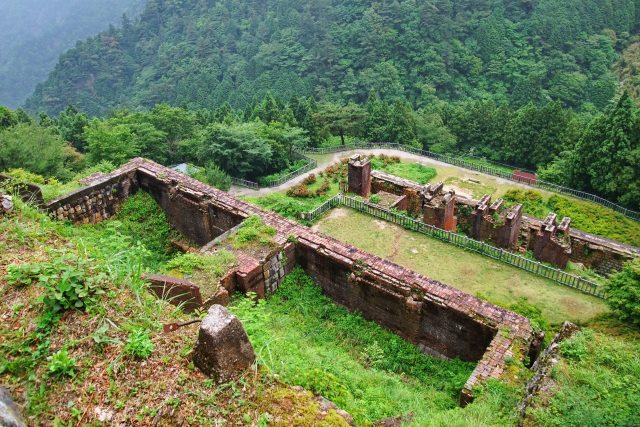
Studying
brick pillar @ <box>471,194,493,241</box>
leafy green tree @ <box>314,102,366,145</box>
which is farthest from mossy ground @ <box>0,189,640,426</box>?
leafy green tree @ <box>314,102,366,145</box>

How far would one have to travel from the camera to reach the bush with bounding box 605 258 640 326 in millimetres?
12938

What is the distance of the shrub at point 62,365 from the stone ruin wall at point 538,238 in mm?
18371

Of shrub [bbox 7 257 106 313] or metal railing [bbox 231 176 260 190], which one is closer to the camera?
shrub [bbox 7 257 106 313]

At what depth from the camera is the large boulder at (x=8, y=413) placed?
4.32 meters

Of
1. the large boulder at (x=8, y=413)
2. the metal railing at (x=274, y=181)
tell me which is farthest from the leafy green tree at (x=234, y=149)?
the large boulder at (x=8, y=413)

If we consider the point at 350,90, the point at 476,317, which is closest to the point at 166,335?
the point at 476,317

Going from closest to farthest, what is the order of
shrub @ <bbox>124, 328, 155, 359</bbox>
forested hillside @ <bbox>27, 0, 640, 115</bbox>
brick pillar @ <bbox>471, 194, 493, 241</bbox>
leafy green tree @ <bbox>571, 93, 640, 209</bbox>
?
shrub @ <bbox>124, 328, 155, 359</bbox> < brick pillar @ <bbox>471, 194, 493, 241</bbox> < leafy green tree @ <bbox>571, 93, 640, 209</bbox> < forested hillside @ <bbox>27, 0, 640, 115</bbox>

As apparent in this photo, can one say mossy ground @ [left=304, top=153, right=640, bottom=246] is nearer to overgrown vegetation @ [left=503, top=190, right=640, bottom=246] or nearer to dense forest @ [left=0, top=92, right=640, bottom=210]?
overgrown vegetation @ [left=503, top=190, right=640, bottom=246]

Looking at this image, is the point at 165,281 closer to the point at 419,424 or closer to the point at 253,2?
the point at 419,424

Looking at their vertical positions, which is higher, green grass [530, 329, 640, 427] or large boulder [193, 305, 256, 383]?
large boulder [193, 305, 256, 383]

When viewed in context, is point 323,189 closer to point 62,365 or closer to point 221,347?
point 221,347

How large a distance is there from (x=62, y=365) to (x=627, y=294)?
13.9m

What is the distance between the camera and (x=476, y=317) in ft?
32.9

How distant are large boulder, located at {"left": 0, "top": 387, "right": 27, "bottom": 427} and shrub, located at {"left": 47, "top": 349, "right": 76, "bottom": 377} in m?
0.46
